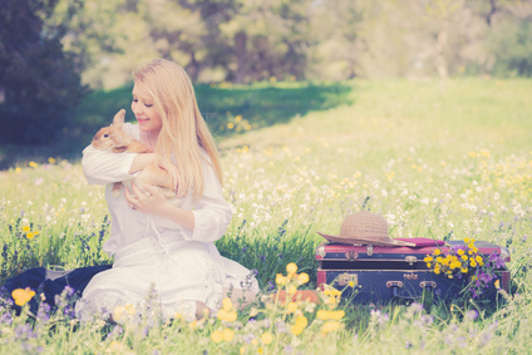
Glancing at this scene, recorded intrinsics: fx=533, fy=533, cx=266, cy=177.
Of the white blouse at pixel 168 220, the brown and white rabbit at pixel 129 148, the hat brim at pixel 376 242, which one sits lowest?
the hat brim at pixel 376 242

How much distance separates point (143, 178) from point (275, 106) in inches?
453

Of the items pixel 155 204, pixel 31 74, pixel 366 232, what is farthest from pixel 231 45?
pixel 155 204

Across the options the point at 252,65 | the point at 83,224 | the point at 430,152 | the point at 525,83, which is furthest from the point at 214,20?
the point at 83,224

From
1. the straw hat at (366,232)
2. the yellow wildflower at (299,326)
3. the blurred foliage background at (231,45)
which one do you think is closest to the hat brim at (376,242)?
the straw hat at (366,232)

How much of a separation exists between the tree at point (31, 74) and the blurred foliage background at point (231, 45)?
0.02 metres

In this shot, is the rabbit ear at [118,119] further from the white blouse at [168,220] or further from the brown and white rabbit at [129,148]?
the white blouse at [168,220]

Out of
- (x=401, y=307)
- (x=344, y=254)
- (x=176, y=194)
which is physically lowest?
(x=401, y=307)

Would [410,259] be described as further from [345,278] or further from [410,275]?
[345,278]

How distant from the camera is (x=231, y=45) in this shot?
86.9ft

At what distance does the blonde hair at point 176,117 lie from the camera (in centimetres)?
303

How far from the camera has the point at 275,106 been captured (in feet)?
46.6

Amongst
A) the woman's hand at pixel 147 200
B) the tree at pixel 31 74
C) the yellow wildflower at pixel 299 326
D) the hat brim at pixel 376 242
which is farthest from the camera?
the tree at pixel 31 74

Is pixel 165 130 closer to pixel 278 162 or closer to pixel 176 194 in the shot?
pixel 176 194

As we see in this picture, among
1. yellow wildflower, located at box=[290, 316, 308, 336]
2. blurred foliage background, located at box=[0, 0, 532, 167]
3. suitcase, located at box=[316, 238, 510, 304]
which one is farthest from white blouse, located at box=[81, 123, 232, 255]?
blurred foliage background, located at box=[0, 0, 532, 167]
